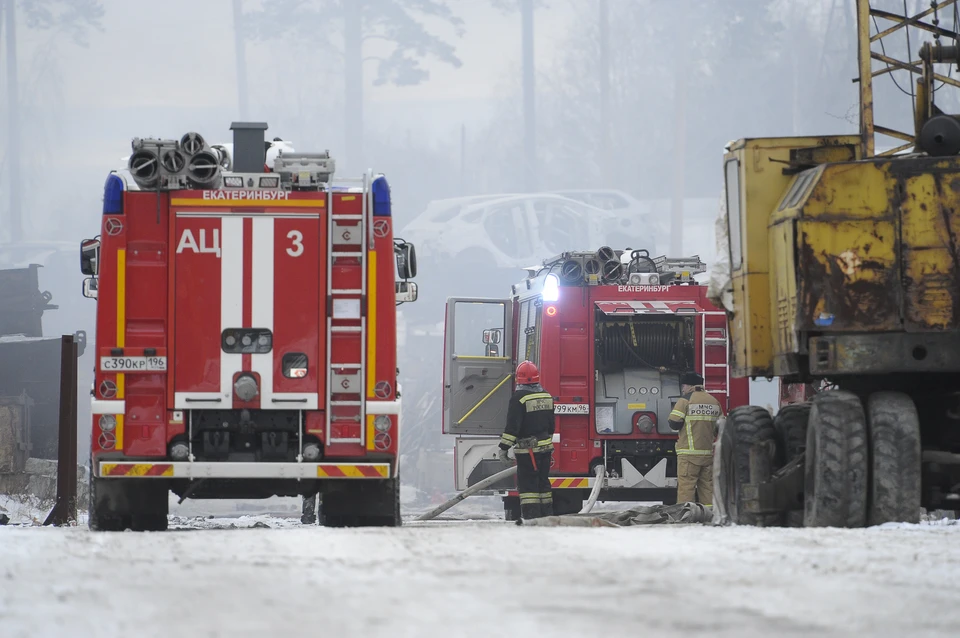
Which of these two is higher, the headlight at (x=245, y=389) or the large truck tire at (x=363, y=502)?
the headlight at (x=245, y=389)

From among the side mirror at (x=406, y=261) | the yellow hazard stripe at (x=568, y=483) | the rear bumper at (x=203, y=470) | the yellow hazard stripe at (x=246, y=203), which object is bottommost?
the yellow hazard stripe at (x=568, y=483)

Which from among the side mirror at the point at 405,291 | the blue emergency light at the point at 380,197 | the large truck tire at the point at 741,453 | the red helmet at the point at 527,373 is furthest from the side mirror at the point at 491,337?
the blue emergency light at the point at 380,197

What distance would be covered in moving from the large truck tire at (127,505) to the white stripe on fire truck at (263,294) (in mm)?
1176

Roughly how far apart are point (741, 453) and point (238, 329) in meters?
3.87

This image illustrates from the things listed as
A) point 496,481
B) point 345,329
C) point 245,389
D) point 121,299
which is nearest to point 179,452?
point 245,389

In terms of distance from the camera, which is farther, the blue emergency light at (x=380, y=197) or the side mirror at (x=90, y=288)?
the side mirror at (x=90, y=288)

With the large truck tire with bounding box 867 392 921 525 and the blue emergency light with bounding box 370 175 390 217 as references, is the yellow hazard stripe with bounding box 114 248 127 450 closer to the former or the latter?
the blue emergency light with bounding box 370 175 390 217

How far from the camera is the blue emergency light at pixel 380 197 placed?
33.0 feet

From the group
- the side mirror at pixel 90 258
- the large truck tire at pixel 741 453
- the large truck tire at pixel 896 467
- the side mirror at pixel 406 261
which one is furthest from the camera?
the side mirror at pixel 406 261

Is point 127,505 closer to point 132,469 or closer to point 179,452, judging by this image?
point 132,469

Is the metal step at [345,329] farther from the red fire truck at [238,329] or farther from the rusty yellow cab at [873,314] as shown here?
the rusty yellow cab at [873,314]

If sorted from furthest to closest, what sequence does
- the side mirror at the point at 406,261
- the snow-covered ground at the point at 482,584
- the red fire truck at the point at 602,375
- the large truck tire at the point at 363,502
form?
the red fire truck at the point at 602,375 → the side mirror at the point at 406,261 → the large truck tire at the point at 363,502 → the snow-covered ground at the point at 482,584

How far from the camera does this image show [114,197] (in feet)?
32.4

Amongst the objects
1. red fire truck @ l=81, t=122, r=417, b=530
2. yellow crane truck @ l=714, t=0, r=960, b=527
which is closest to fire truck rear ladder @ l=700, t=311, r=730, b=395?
yellow crane truck @ l=714, t=0, r=960, b=527
